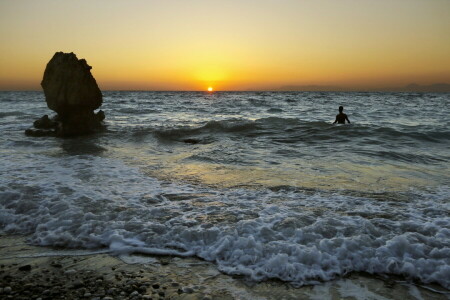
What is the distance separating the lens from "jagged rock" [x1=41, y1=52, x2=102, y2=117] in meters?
13.6

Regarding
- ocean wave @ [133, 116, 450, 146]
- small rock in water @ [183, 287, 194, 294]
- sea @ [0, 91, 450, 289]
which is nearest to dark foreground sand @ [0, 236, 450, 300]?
small rock in water @ [183, 287, 194, 294]

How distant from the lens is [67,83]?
13648 mm

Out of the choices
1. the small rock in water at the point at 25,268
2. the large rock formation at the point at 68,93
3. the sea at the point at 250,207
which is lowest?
the small rock in water at the point at 25,268

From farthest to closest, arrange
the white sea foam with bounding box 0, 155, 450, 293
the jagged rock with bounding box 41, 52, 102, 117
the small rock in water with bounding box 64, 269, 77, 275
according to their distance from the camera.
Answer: the jagged rock with bounding box 41, 52, 102, 117
the white sea foam with bounding box 0, 155, 450, 293
the small rock in water with bounding box 64, 269, 77, 275

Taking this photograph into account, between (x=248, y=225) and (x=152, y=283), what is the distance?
163cm

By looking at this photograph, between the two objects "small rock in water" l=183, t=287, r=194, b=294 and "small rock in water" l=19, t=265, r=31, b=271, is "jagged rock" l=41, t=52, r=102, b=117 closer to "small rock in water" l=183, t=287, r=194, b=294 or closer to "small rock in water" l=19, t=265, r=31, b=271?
"small rock in water" l=19, t=265, r=31, b=271

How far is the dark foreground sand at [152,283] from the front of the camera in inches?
127

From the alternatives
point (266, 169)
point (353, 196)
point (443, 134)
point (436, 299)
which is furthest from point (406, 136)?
point (436, 299)

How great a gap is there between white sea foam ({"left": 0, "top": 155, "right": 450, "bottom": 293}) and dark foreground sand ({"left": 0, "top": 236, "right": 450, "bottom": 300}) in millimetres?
174

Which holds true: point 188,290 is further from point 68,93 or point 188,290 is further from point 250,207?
point 68,93

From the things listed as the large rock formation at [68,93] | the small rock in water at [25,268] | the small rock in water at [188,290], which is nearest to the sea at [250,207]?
the small rock in water at [188,290]

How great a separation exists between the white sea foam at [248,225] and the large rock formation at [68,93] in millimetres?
7607

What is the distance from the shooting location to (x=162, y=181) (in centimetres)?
719

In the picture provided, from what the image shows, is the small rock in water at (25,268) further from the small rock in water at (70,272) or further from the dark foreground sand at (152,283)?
the small rock in water at (70,272)
